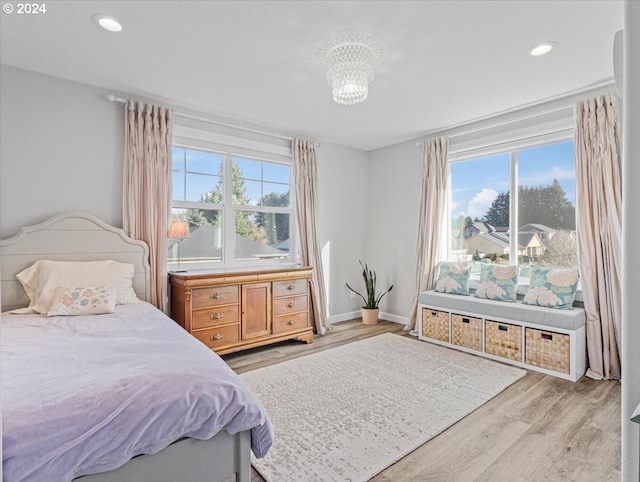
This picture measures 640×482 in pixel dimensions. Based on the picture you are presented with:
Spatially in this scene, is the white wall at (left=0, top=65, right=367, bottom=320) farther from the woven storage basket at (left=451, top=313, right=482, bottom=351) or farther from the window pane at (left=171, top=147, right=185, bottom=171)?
the woven storage basket at (left=451, top=313, right=482, bottom=351)

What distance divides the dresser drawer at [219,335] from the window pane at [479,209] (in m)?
2.84

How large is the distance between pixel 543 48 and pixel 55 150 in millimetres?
3935

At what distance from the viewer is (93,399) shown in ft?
4.45

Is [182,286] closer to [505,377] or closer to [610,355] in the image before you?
[505,377]

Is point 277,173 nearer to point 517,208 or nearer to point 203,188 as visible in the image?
point 203,188

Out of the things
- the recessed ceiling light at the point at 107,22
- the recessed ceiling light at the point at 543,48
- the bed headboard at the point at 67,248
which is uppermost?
the recessed ceiling light at the point at 107,22

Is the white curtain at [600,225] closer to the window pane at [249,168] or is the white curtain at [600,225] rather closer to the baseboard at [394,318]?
the baseboard at [394,318]

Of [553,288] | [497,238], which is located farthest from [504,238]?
[553,288]

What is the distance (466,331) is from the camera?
384 cm

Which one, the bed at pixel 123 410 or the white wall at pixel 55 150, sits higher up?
the white wall at pixel 55 150

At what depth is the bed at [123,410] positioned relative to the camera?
1.24m

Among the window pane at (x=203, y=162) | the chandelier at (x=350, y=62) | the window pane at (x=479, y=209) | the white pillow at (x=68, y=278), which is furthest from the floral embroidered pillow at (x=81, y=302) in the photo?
the window pane at (x=479, y=209)

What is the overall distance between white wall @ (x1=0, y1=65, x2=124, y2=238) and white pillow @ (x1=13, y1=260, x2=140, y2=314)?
41 centimetres

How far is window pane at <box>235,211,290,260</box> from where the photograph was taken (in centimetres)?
431
